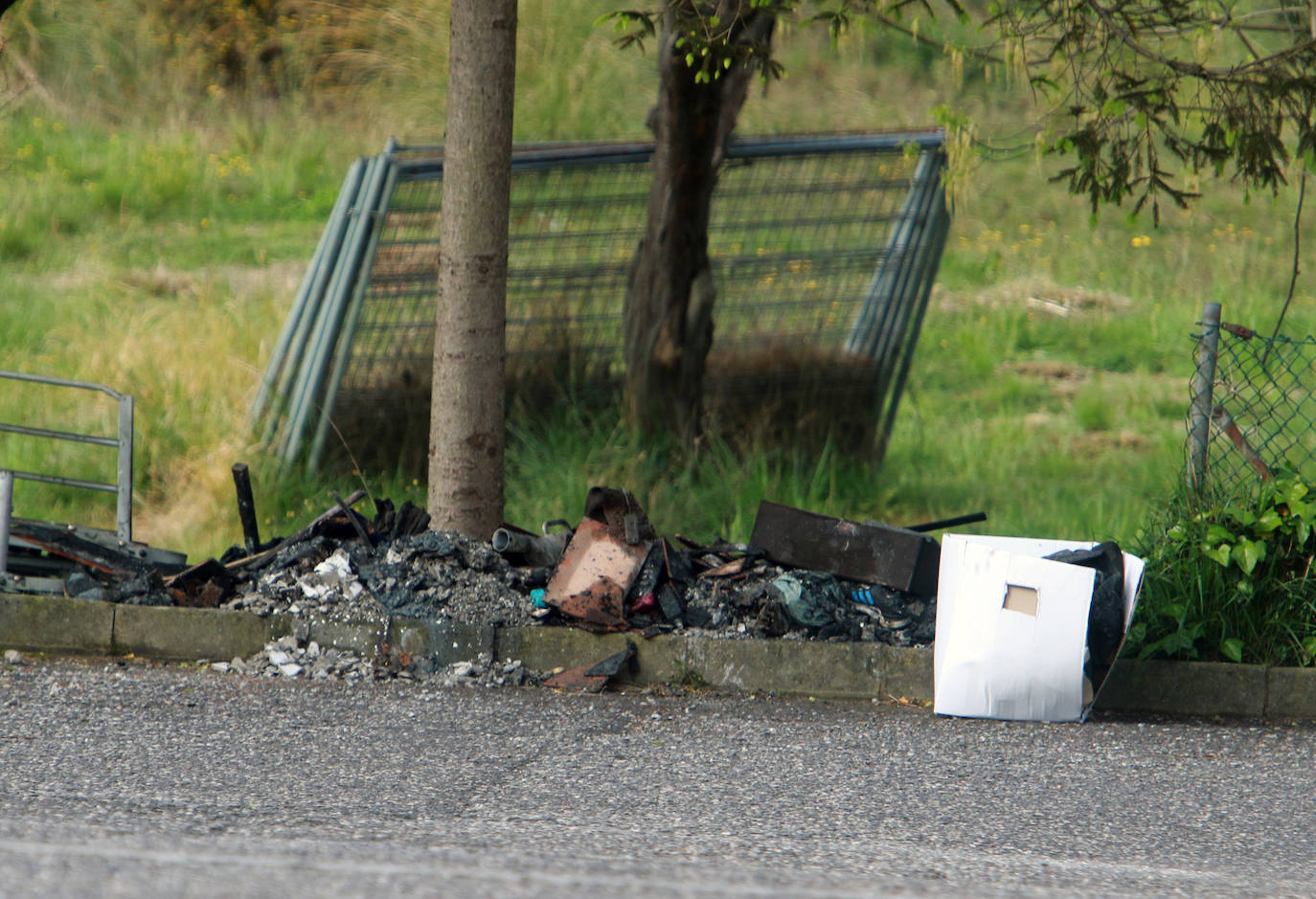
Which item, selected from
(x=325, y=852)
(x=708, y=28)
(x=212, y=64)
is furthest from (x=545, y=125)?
(x=325, y=852)

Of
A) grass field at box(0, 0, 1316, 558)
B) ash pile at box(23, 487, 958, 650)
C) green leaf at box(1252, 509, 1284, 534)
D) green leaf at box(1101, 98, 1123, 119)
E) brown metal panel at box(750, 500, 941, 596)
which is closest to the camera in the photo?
green leaf at box(1252, 509, 1284, 534)

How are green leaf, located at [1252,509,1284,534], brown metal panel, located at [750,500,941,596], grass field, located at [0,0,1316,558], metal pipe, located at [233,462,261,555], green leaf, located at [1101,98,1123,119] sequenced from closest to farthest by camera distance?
green leaf, located at [1252,509,1284,534] → green leaf, located at [1101,98,1123,119] → brown metal panel, located at [750,500,941,596] → metal pipe, located at [233,462,261,555] → grass field, located at [0,0,1316,558]

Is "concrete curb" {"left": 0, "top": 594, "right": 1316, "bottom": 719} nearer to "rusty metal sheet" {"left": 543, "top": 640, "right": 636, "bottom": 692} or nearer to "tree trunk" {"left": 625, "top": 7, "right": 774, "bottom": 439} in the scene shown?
"rusty metal sheet" {"left": 543, "top": 640, "right": 636, "bottom": 692}

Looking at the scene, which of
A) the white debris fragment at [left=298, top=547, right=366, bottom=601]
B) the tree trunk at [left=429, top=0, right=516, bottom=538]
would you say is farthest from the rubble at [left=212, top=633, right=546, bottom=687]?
the tree trunk at [left=429, top=0, right=516, bottom=538]

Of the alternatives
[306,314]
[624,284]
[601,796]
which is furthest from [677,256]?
[601,796]

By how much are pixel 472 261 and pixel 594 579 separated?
4.90 feet

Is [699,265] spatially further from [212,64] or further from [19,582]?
[212,64]

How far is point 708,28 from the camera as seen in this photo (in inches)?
230

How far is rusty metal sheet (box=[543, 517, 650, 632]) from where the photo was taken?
17.7ft

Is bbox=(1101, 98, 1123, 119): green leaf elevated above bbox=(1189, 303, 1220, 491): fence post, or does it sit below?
above

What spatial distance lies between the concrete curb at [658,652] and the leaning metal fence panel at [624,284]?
2.33 metres

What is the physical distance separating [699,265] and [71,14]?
55.2 feet

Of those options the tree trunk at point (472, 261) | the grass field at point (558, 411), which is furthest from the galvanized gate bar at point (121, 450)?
the tree trunk at point (472, 261)

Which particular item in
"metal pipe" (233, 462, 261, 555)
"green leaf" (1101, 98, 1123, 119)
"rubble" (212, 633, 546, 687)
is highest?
"green leaf" (1101, 98, 1123, 119)
